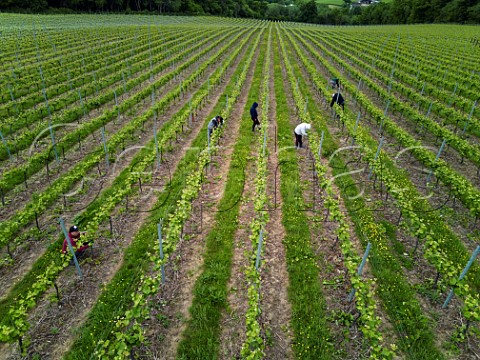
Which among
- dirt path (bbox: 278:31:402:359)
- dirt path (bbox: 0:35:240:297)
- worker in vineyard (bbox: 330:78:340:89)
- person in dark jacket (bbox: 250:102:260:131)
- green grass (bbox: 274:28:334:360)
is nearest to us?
green grass (bbox: 274:28:334:360)

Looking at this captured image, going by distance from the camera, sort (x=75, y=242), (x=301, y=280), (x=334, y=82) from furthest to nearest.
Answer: (x=334, y=82)
(x=75, y=242)
(x=301, y=280)

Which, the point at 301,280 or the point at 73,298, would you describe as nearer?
the point at 73,298

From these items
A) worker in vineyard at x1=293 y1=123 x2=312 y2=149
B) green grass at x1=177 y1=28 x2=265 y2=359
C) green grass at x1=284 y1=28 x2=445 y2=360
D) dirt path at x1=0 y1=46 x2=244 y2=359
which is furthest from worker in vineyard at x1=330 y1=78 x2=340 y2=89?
dirt path at x1=0 y1=46 x2=244 y2=359

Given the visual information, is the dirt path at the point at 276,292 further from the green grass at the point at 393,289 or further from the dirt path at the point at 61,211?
the dirt path at the point at 61,211

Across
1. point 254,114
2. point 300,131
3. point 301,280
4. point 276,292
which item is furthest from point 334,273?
A: point 254,114

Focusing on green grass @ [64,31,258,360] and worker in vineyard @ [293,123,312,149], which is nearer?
green grass @ [64,31,258,360]

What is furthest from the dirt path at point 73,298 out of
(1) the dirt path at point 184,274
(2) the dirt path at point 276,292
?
(2) the dirt path at point 276,292

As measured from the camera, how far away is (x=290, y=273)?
7.90m

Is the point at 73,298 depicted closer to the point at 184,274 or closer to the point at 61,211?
the point at 184,274

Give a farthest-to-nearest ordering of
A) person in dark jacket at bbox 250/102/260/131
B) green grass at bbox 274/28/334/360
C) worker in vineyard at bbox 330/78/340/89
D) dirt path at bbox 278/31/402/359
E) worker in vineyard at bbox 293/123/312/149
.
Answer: worker in vineyard at bbox 330/78/340/89
person in dark jacket at bbox 250/102/260/131
worker in vineyard at bbox 293/123/312/149
dirt path at bbox 278/31/402/359
green grass at bbox 274/28/334/360

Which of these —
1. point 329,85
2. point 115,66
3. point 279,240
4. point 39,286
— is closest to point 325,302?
point 279,240

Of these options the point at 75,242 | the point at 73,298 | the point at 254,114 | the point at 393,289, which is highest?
the point at 254,114

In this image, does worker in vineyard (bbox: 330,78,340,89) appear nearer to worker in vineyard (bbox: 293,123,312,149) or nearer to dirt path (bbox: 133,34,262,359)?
worker in vineyard (bbox: 293,123,312,149)

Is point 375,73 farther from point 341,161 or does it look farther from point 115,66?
point 115,66
